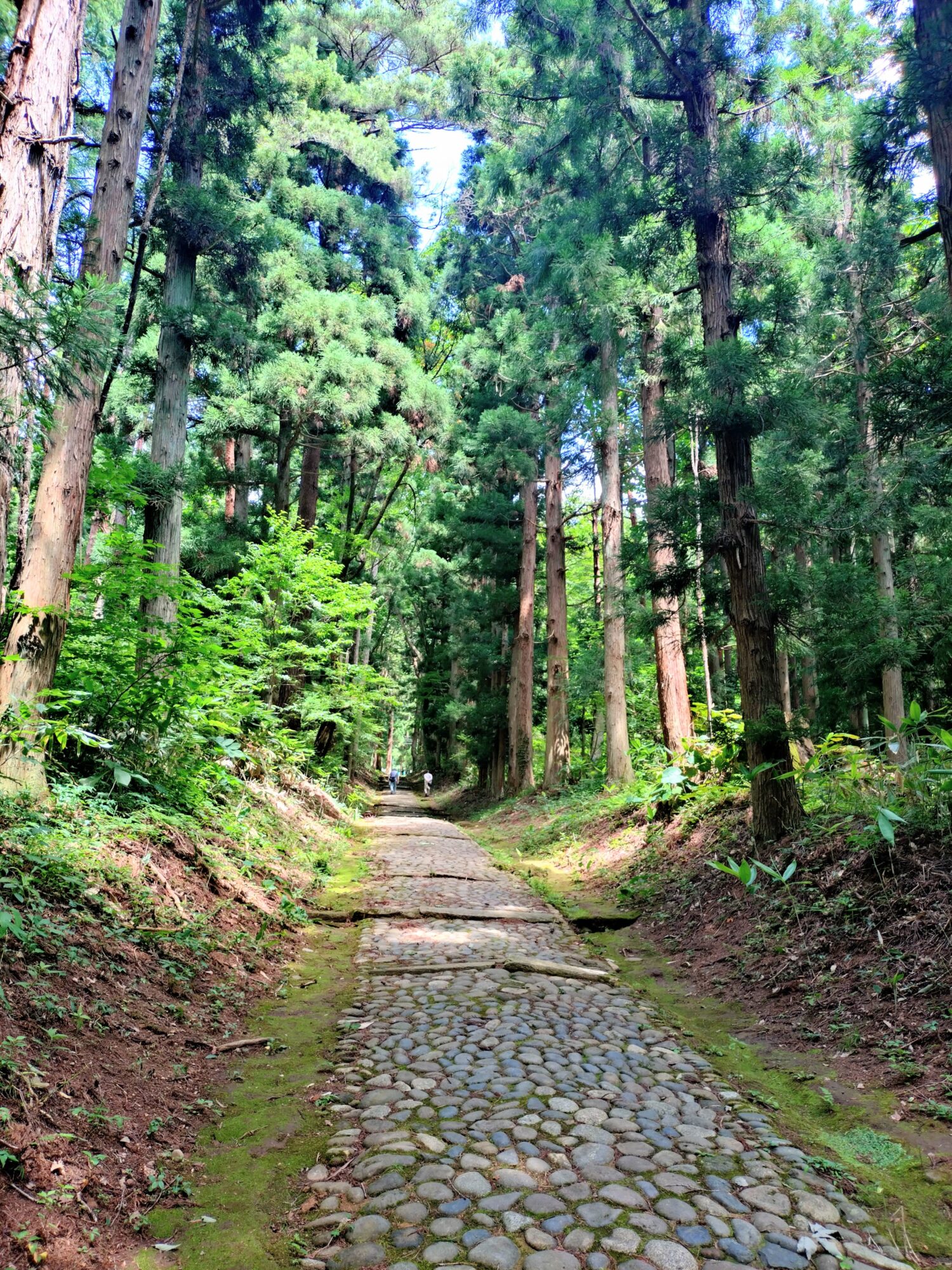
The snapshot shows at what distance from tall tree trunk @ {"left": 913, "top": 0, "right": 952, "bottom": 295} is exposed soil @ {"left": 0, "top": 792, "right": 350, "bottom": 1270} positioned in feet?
23.3

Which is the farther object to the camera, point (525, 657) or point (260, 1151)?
point (525, 657)

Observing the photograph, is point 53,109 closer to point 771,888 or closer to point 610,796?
point 771,888

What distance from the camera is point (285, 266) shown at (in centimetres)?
1359

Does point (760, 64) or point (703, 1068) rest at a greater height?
point (760, 64)

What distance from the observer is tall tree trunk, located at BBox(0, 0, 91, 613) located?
3.08 m

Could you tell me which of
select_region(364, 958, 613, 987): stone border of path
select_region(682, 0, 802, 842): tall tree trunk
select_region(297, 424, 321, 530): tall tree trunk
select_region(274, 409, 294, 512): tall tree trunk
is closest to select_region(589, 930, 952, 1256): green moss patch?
select_region(364, 958, 613, 987): stone border of path

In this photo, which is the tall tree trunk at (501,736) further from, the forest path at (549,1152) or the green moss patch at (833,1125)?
the forest path at (549,1152)

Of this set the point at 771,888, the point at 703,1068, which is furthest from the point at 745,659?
the point at 703,1068

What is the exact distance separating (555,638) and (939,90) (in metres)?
11.8

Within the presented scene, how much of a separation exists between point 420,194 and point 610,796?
16.3m

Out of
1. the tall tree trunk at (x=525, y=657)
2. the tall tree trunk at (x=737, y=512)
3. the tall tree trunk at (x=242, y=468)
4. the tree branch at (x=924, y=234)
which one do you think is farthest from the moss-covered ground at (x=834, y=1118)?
the tall tree trunk at (x=525, y=657)

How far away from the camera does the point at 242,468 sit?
1463 centimetres

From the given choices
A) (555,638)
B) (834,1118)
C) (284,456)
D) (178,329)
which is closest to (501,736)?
(555,638)

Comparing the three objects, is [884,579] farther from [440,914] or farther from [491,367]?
[491,367]
